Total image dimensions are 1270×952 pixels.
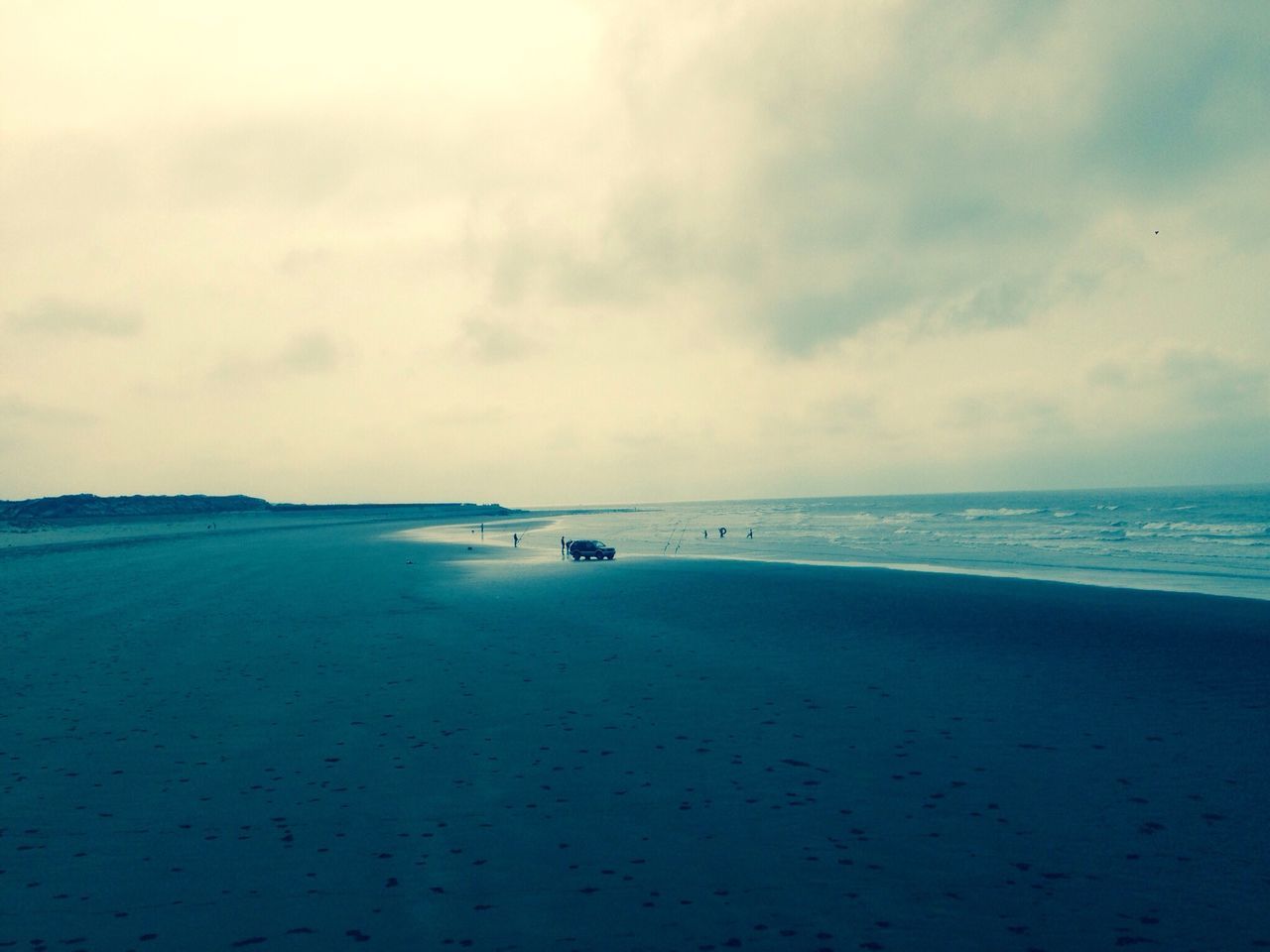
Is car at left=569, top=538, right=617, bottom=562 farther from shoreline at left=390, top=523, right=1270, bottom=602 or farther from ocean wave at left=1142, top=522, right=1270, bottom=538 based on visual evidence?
ocean wave at left=1142, top=522, right=1270, bottom=538

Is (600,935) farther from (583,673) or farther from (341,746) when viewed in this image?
(583,673)

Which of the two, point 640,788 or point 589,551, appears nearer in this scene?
point 640,788

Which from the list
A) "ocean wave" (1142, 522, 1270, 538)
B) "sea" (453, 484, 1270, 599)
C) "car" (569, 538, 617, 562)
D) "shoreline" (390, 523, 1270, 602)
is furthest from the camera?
"ocean wave" (1142, 522, 1270, 538)

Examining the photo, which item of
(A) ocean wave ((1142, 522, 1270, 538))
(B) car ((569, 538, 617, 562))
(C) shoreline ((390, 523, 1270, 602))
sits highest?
(B) car ((569, 538, 617, 562))

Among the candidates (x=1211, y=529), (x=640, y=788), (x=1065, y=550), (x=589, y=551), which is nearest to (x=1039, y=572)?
(x=1065, y=550)

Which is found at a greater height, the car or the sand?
the car

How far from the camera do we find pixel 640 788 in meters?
9.64

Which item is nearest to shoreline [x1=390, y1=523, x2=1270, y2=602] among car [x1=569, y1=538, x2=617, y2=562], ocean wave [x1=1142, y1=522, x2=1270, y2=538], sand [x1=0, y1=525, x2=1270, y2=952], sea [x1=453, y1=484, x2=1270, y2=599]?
sea [x1=453, y1=484, x2=1270, y2=599]

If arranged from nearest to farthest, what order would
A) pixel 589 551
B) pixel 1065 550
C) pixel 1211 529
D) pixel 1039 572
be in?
1. pixel 1039 572
2. pixel 589 551
3. pixel 1065 550
4. pixel 1211 529

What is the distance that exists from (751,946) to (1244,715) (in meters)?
11.0

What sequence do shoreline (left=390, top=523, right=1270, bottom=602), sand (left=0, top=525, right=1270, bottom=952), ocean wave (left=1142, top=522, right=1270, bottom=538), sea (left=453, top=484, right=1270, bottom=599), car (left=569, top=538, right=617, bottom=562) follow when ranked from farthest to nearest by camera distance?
ocean wave (left=1142, top=522, right=1270, bottom=538), car (left=569, top=538, right=617, bottom=562), sea (left=453, top=484, right=1270, bottom=599), shoreline (left=390, top=523, right=1270, bottom=602), sand (left=0, top=525, right=1270, bottom=952)

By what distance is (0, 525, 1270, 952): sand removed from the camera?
6551 mm

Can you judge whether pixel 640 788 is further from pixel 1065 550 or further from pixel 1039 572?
pixel 1065 550

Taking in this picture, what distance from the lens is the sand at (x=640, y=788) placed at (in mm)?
6551
